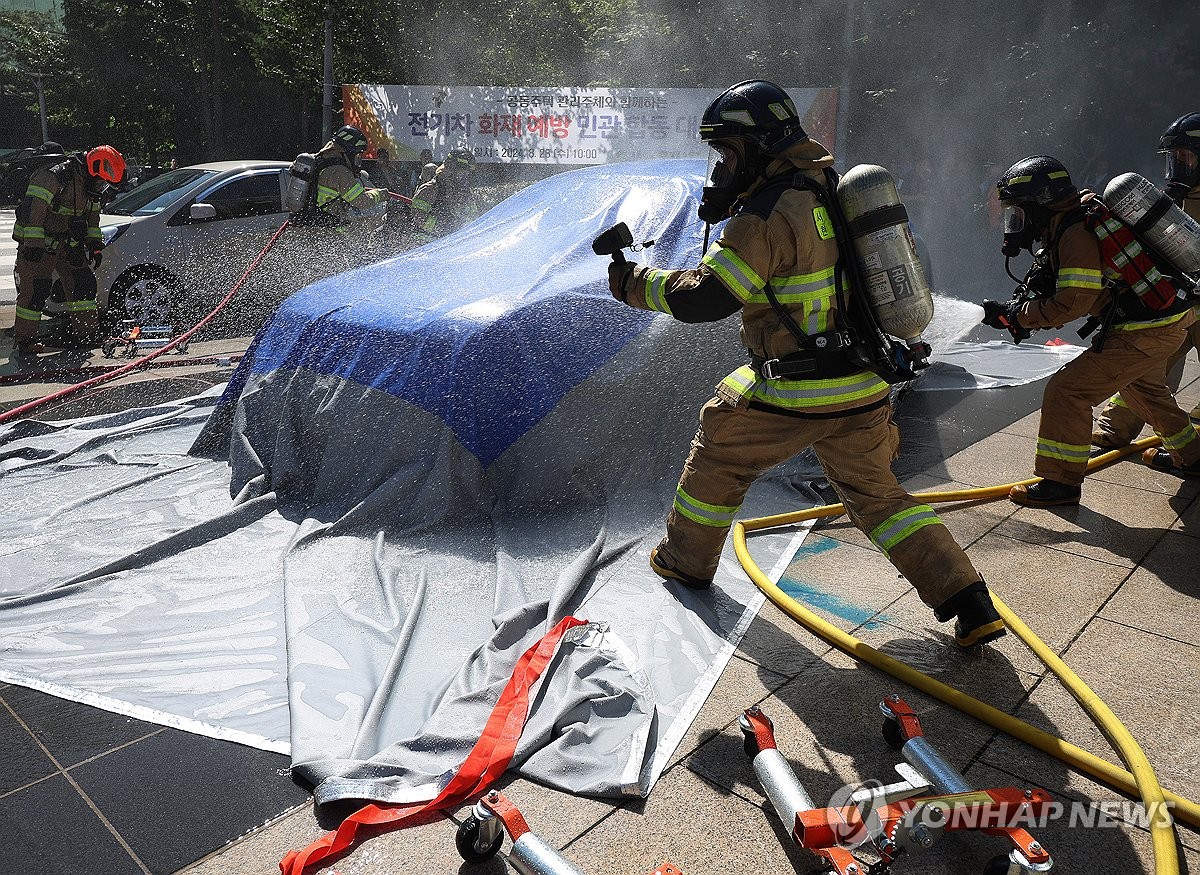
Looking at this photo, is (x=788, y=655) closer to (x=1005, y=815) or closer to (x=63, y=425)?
(x=1005, y=815)

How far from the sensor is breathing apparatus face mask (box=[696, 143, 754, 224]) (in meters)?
2.96

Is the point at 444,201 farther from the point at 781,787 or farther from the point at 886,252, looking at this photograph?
the point at 781,787

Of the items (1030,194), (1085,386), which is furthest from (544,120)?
(1085,386)

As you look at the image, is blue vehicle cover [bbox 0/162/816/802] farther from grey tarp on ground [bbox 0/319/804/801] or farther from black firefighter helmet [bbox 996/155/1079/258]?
black firefighter helmet [bbox 996/155/1079/258]

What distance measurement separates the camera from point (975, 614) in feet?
9.19

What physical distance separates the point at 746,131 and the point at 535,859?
213 centimetres

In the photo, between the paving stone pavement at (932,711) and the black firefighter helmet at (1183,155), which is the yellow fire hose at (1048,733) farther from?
the black firefighter helmet at (1183,155)

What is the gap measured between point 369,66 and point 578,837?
23.5 m

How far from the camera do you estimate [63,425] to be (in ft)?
17.5

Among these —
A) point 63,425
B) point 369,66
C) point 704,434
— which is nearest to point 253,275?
point 63,425

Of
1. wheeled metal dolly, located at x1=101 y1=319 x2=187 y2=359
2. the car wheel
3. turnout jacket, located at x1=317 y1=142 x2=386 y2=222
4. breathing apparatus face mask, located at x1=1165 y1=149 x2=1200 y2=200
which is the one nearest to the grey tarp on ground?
breathing apparatus face mask, located at x1=1165 y1=149 x2=1200 y2=200

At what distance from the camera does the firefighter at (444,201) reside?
11.5 meters

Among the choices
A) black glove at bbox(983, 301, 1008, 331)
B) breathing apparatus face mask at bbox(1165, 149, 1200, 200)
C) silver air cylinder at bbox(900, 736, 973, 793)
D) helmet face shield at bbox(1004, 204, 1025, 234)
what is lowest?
silver air cylinder at bbox(900, 736, 973, 793)

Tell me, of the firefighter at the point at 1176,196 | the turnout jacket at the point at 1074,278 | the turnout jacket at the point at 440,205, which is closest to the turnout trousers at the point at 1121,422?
the firefighter at the point at 1176,196
